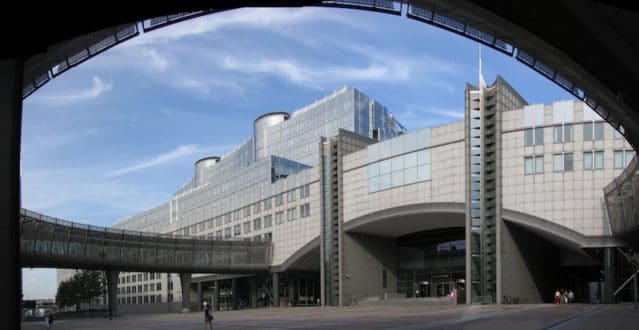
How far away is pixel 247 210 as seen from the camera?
10250 cm

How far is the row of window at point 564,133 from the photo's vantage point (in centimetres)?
5978

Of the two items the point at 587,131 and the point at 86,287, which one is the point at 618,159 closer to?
the point at 587,131

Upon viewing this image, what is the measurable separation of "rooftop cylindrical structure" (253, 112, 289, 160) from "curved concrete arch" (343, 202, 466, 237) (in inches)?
3504

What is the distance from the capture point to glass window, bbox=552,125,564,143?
61188 millimetres

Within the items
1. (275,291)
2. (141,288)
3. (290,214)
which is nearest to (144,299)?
(141,288)

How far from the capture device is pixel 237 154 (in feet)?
582

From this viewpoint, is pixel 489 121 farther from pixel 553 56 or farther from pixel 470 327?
pixel 553 56

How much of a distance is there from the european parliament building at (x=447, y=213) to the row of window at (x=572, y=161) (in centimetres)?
9

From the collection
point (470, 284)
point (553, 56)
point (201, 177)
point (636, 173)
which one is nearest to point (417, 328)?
point (553, 56)

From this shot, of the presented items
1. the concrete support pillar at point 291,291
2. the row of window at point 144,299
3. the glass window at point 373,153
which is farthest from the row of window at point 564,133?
the row of window at point 144,299

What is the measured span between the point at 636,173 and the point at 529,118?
72.1ft

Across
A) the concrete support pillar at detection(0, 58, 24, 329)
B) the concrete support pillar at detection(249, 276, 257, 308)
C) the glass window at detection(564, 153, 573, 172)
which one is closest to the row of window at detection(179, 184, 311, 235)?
the concrete support pillar at detection(249, 276, 257, 308)

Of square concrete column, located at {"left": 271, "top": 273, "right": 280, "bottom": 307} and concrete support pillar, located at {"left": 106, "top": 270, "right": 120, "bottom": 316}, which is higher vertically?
concrete support pillar, located at {"left": 106, "top": 270, "right": 120, "bottom": 316}

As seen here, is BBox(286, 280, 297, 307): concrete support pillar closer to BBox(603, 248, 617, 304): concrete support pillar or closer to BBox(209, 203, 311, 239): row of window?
BBox(209, 203, 311, 239): row of window
